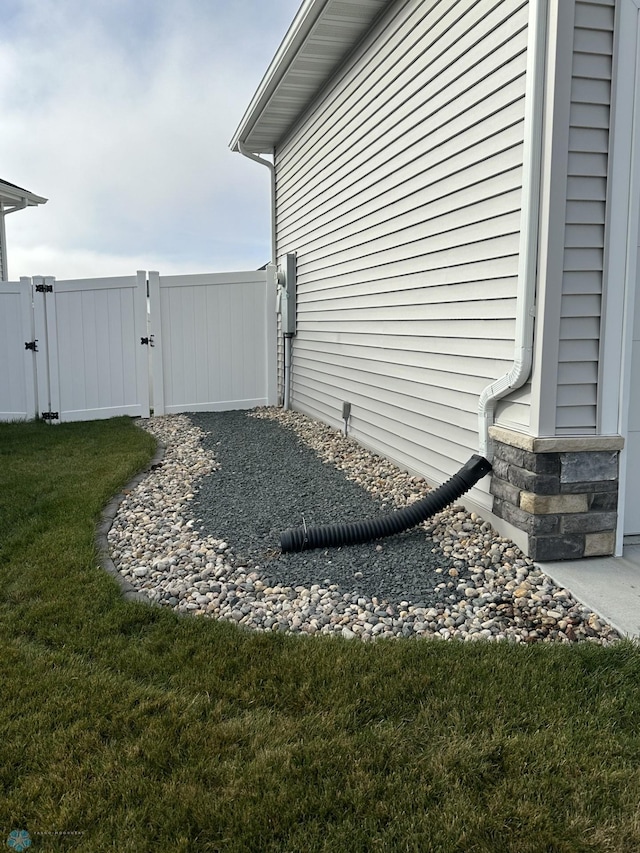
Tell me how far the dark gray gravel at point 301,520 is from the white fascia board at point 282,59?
137 inches

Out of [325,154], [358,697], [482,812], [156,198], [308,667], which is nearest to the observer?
[482,812]

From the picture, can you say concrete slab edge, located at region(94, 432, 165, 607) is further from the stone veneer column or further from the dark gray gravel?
the stone veneer column

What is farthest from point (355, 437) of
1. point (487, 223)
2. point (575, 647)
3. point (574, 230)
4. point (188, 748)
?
point (188, 748)

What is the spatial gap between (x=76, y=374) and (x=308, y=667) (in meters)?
6.69

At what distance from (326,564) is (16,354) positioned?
628 cm

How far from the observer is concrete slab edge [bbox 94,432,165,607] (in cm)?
304

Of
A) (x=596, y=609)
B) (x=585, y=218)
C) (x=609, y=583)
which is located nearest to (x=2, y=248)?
(x=585, y=218)

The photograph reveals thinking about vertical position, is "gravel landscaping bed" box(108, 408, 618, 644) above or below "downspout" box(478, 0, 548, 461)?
below

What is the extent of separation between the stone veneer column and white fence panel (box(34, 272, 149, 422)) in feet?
19.7

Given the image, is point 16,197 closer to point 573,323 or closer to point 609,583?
point 573,323

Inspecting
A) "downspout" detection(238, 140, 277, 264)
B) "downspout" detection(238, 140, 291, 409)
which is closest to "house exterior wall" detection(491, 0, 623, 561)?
"downspout" detection(238, 140, 291, 409)

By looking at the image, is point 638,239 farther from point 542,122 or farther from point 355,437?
point 355,437

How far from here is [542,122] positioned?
298 cm

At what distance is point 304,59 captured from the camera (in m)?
6.11
